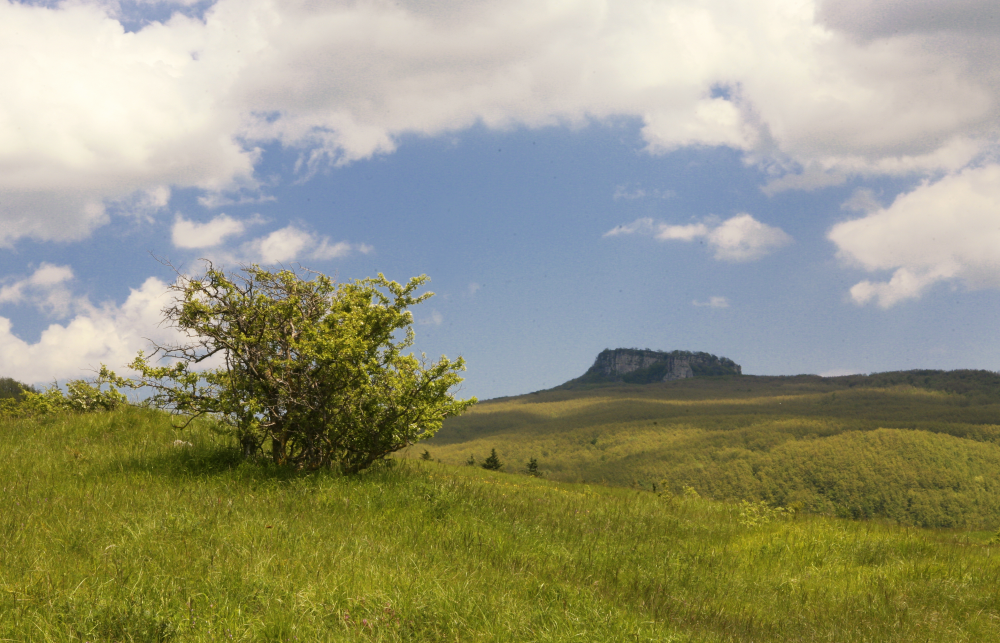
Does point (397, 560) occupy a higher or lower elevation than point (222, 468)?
lower

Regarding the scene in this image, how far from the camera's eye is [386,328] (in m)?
11.8

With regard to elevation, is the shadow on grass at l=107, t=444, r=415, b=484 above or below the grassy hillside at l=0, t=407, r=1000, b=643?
above

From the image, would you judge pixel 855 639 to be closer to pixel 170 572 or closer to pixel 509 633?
pixel 509 633

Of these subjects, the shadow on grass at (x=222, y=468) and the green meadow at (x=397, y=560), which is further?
the shadow on grass at (x=222, y=468)

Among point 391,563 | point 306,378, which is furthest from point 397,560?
point 306,378

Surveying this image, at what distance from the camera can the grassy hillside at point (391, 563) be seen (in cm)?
505

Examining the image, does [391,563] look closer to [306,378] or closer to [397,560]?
[397,560]

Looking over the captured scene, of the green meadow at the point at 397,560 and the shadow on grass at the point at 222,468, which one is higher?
the shadow on grass at the point at 222,468

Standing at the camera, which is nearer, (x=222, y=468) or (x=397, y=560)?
(x=397, y=560)

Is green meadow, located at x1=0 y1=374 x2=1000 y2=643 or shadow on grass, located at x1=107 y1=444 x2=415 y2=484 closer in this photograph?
green meadow, located at x1=0 y1=374 x2=1000 y2=643

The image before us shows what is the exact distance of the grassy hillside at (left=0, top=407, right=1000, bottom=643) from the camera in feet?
16.6

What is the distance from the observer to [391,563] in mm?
6602

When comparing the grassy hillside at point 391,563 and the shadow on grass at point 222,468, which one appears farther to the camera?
the shadow on grass at point 222,468

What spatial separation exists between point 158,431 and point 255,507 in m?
7.47
